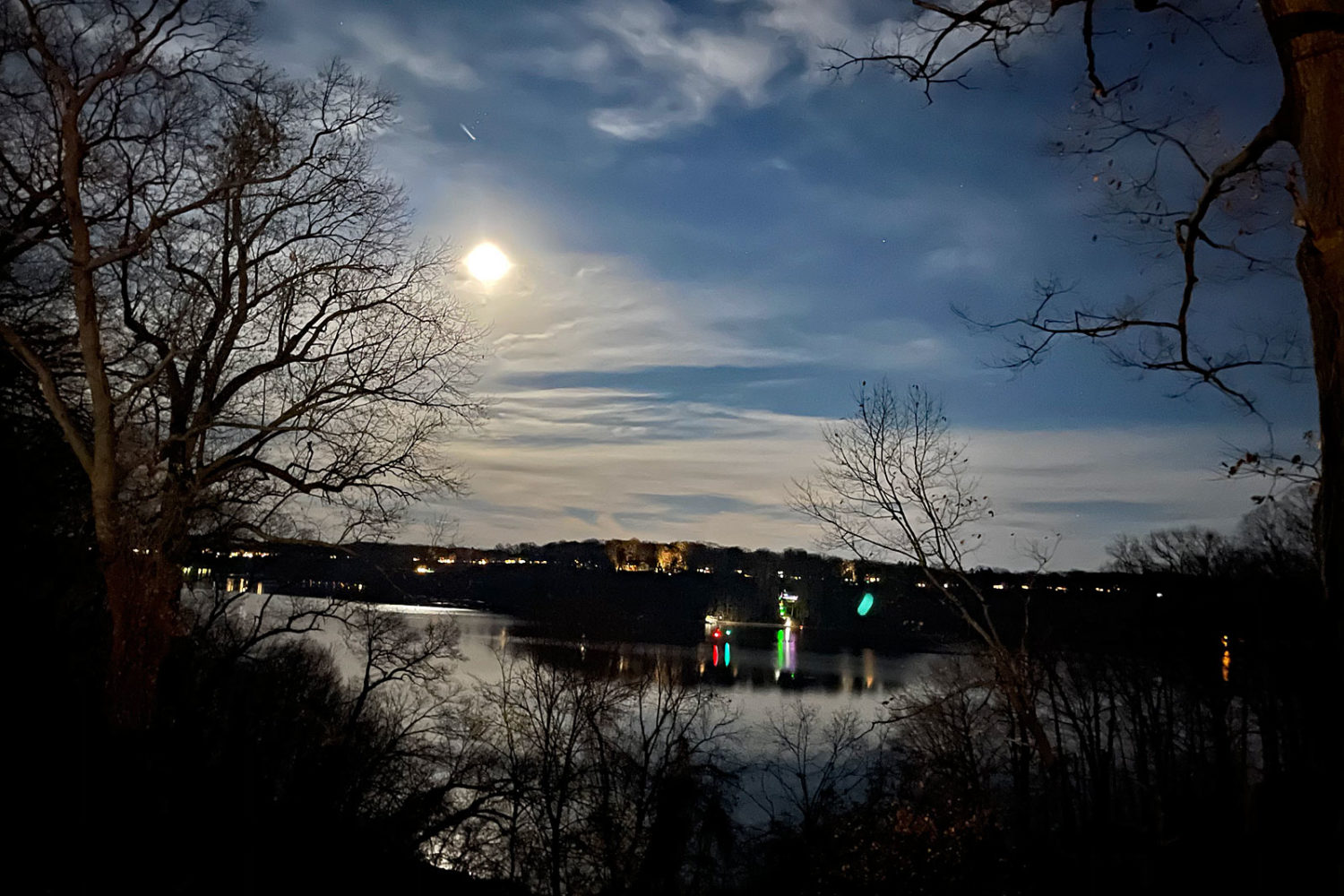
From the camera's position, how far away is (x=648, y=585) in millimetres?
82000

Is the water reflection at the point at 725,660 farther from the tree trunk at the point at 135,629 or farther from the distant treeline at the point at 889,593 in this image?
the tree trunk at the point at 135,629

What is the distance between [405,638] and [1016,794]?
14071 mm

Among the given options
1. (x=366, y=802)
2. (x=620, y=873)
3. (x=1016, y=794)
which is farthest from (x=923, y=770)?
(x=366, y=802)

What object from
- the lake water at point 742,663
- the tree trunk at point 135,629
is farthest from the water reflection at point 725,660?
the tree trunk at point 135,629

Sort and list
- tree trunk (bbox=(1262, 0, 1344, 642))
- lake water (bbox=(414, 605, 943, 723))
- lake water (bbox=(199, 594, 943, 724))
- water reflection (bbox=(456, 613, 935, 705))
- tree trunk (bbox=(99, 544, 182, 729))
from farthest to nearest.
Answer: lake water (bbox=(414, 605, 943, 723)) < lake water (bbox=(199, 594, 943, 724)) < water reflection (bbox=(456, 613, 935, 705)) < tree trunk (bbox=(99, 544, 182, 729)) < tree trunk (bbox=(1262, 0, 1344, 642))

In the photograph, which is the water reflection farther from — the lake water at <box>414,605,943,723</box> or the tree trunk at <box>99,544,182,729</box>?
the tree trunk at <box>99,544,182,729</box>

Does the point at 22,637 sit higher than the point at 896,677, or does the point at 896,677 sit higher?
the point at 22,637

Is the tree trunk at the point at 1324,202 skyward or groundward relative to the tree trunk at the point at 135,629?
skyward

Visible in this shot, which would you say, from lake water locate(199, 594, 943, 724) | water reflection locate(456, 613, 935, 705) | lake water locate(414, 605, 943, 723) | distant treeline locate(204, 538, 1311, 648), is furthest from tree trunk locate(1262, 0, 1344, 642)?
lake water locate(414, 605, 943, 723)

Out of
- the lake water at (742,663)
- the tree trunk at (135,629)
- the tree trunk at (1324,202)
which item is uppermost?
the tree trunk at (1324,202)

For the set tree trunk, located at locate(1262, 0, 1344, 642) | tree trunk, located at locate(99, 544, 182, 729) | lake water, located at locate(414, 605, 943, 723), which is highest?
tree trunk, located at locate(1262, 0, 1344, 642)

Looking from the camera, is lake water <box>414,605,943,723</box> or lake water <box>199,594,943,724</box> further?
lake water <box>414,605,943,723</box>

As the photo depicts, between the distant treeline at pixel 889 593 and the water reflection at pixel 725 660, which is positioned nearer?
the distant treeline at pixel 889 593

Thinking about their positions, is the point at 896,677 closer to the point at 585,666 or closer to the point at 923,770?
the point at 585,666
